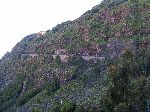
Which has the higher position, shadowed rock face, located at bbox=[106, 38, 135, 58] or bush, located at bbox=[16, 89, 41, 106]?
shadowed rock face, located at bbox=[106, 38, 135, 58]

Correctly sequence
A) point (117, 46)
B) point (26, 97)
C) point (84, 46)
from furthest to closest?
point (84, 46) < point (117, 46) < point (26, 97)

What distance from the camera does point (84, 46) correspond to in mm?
139375

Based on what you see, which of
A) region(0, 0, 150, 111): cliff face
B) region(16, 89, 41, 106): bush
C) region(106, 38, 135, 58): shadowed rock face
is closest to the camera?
region(106, 38, 135, 58): shadowed rock face

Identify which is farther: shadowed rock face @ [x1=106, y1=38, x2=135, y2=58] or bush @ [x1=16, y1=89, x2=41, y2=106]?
bush @ [x1=16, y1=89, x2=41, y2=106]

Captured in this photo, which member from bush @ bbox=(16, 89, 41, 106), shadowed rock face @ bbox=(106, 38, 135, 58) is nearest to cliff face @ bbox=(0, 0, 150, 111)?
shadowed rock face @ bbox=(106, 38, 135, 58)

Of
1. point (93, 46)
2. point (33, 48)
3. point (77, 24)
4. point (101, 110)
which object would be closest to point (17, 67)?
point (33, 48)

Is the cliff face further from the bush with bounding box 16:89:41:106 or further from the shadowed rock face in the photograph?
the bush with bounding box 16:89:41:106

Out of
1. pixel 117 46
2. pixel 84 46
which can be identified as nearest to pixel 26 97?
pixel 84 46

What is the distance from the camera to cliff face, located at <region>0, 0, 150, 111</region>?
413ft

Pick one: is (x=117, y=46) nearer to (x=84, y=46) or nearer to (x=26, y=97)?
(x=84, y=46)

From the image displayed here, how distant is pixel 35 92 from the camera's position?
12312 centimetres

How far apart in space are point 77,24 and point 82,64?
37816mm

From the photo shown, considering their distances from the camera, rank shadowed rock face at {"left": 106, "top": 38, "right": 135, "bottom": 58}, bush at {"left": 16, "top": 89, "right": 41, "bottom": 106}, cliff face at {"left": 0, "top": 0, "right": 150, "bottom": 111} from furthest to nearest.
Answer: cliff face at {"left": 0, "top": 0, "right": 150, "bottom": 111}, bush at {"left": 16, "top": 89, "right": 41, "bottom": 106}, shadowed rock face at {"left": 106, "top": 38, "right": 135, "bottom": 58}

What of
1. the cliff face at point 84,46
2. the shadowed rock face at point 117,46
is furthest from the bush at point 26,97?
the shadowed rock face at point 117,46
